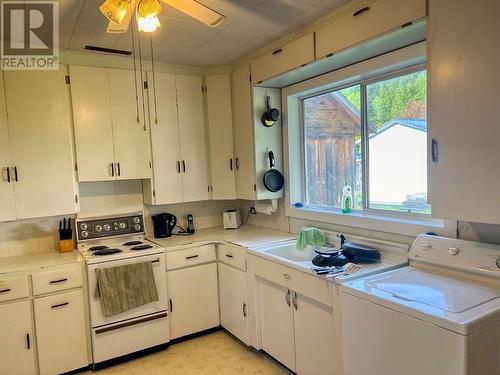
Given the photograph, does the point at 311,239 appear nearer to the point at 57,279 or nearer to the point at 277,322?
the point at 277,322

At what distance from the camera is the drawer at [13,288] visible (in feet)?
7.90

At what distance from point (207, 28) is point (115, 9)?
1.05 metres

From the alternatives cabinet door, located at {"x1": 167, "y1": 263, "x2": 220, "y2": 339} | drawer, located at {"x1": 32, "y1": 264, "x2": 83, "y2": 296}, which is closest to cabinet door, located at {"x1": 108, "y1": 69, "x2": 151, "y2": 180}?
drawer, located at {"x1": 32, "y1": 264, "x2": 83, "y2": 296}

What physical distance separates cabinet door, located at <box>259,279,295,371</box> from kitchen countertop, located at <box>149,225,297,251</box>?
0.40m

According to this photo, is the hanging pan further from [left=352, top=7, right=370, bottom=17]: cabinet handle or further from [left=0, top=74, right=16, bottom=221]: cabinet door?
[left=0, top=74, right=16, bottom=221]: cabinet door

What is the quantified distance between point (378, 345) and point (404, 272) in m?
0.50

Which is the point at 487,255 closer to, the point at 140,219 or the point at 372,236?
the point at 372,236

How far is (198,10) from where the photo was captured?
1.66 meters

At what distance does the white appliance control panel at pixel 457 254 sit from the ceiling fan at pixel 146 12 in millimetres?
1582

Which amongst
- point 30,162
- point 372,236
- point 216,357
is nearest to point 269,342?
point 216,357

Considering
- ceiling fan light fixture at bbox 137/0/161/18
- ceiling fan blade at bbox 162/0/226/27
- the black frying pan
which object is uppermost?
ceiling fan blade at bbox 162/0/226/27

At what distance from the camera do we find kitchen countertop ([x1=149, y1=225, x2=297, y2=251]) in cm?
298

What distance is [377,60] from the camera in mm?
2363

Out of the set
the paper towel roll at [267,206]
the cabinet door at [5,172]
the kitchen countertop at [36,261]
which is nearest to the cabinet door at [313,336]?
the paper towel roll at [267,206]
